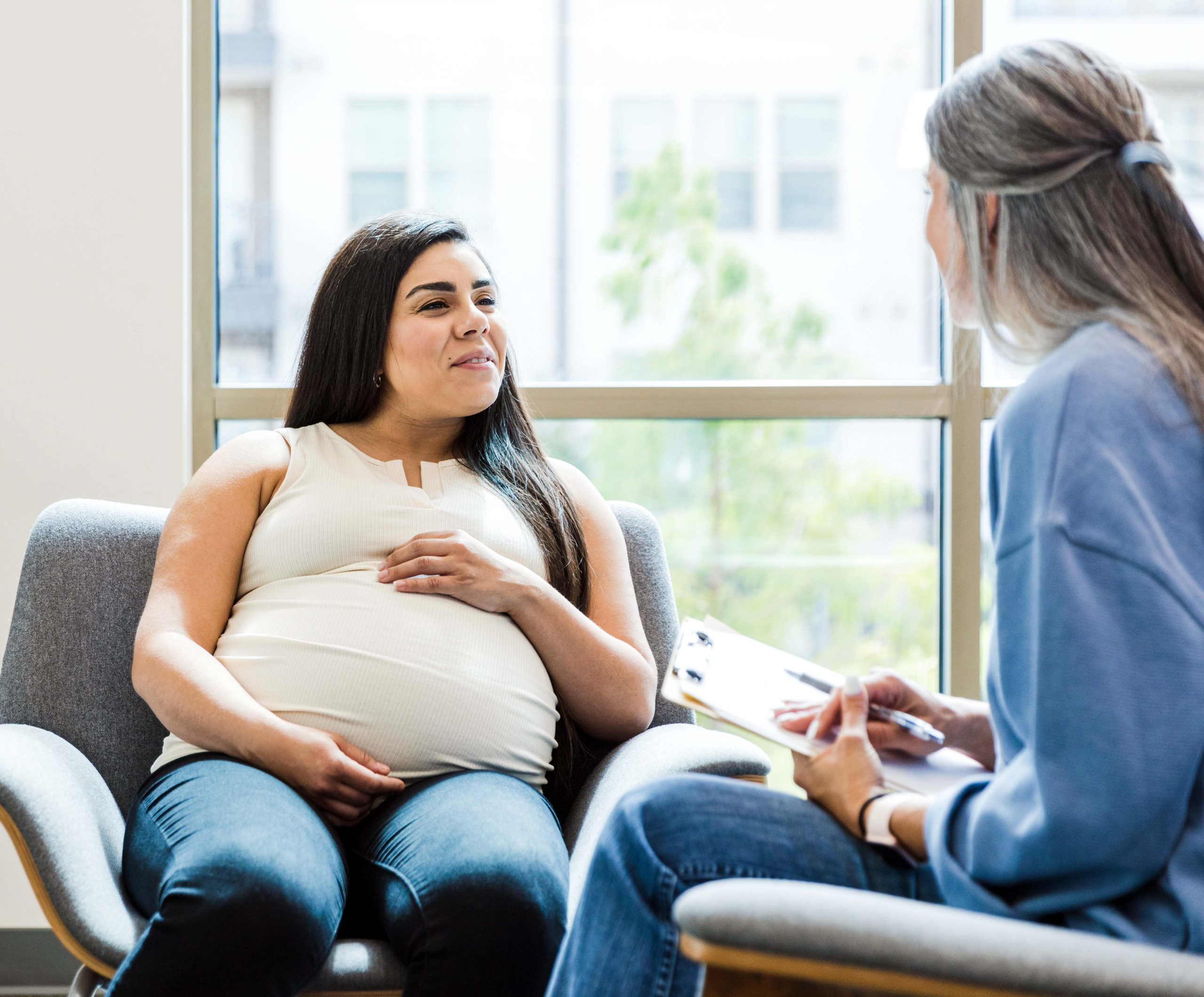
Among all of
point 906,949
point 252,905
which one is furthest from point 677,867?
point 252,905

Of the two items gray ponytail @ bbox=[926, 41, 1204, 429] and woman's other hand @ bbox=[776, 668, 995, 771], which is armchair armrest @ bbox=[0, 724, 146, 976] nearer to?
woman's other hand @ bbox=[776, 668, 995, 771]

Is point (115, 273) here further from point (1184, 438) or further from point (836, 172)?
point (1184, 438)

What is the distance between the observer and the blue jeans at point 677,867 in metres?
0.88

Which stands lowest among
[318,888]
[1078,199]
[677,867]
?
[318,888]

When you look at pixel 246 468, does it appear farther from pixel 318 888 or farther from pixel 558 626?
pixel 318 888

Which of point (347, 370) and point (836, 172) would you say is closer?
point (347, 370)

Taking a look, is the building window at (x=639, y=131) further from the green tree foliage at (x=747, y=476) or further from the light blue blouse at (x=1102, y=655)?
the light blue blouse at (x=1102, y=655)

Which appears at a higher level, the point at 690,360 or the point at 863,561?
the point at 690,360

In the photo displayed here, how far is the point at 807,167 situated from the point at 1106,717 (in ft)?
5.76

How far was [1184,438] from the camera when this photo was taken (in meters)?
0.77

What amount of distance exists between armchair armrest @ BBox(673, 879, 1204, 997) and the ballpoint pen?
279mm

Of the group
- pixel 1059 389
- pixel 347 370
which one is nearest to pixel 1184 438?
pixel 1059 389

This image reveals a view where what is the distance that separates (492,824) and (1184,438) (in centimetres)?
82

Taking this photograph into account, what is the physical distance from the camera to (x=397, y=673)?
1.39 metres
